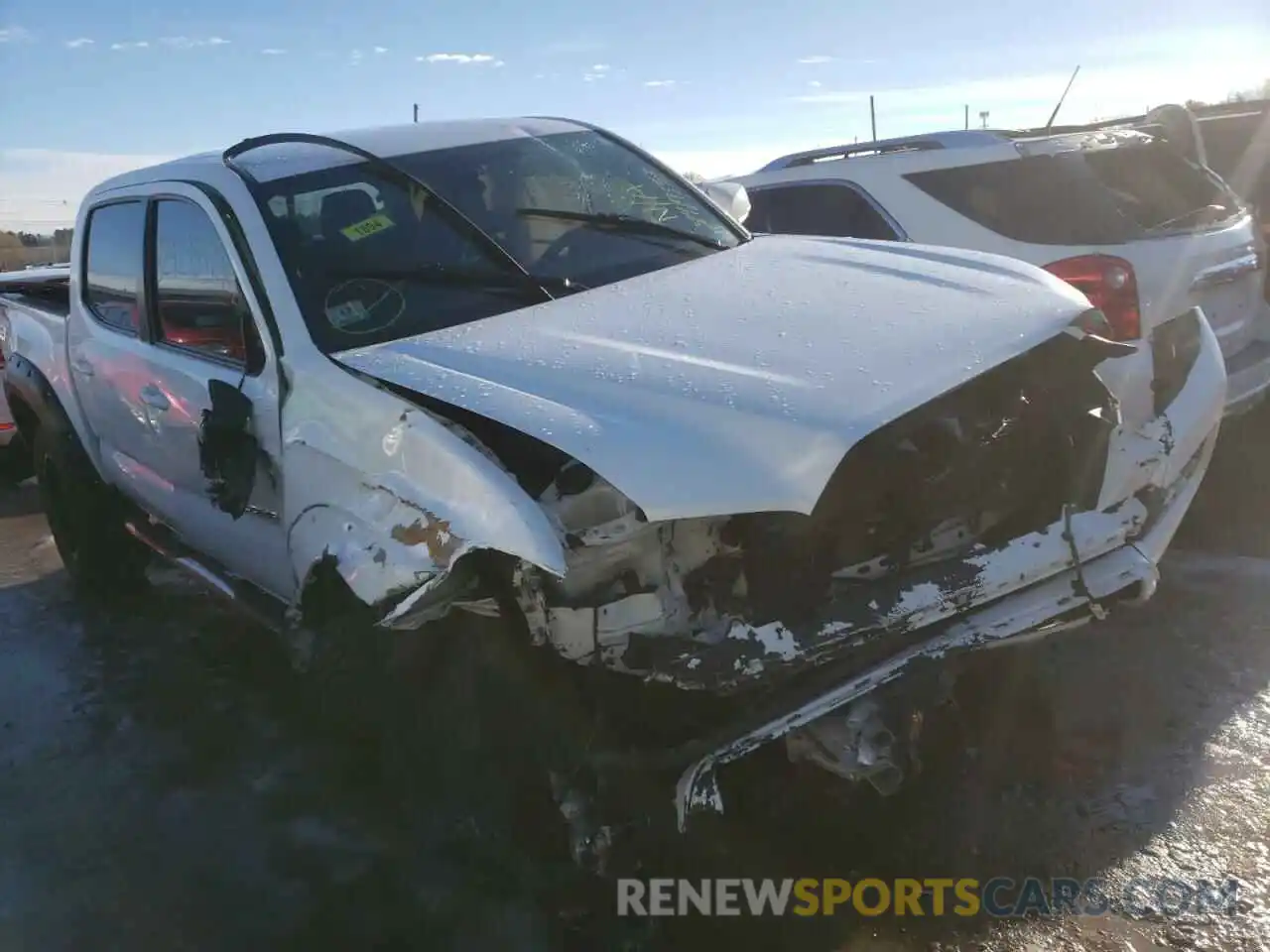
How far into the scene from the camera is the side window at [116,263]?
4352mm

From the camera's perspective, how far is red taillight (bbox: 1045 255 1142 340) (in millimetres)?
4617

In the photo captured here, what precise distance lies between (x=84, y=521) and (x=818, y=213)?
393 cm

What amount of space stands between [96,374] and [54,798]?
1.78m

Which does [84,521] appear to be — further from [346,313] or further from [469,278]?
[469,278]

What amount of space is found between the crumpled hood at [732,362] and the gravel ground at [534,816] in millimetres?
683

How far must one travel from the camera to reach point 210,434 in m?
3.46

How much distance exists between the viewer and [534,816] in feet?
8.64

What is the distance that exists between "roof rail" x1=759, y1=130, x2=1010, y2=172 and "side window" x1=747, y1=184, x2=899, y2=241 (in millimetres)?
208

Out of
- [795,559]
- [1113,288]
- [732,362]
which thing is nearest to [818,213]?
[1113,288]

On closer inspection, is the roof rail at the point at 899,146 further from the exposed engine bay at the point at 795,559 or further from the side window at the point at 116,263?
the side window at the point at 116,263

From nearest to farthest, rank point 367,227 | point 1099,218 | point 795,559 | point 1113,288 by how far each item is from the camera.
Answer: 1. point 795,559
2. point 367,227
3. point 1113,288
4. point 1099,218

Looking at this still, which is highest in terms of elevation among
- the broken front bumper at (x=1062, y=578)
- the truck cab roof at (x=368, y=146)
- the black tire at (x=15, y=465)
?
the truck cab roof at (x=368, y=146)

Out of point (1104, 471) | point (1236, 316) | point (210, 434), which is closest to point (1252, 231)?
point (1236, 316)

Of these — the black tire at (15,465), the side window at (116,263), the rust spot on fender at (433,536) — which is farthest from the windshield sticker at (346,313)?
Answer: the black tire at (15,465)
